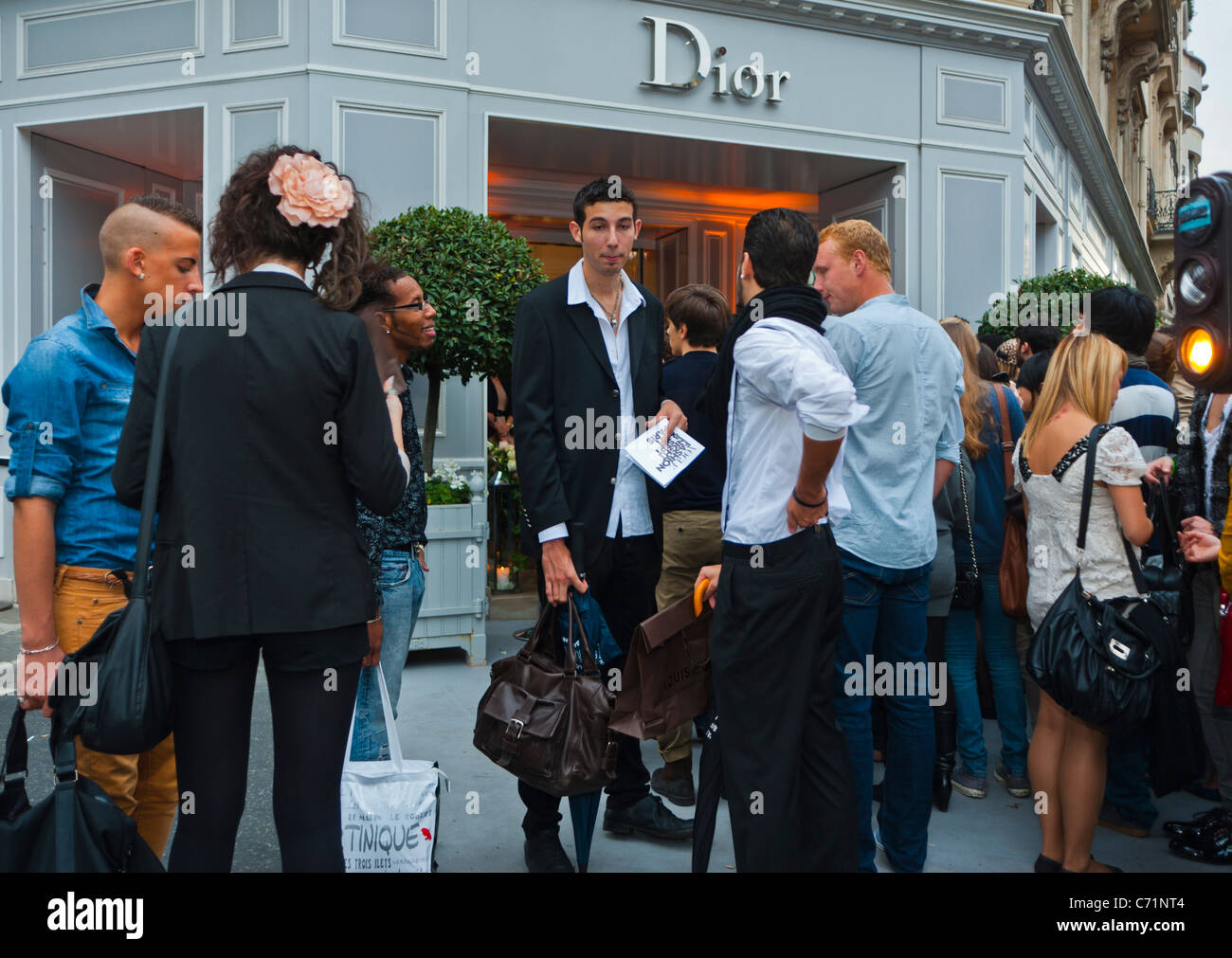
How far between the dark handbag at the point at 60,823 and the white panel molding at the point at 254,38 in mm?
6547

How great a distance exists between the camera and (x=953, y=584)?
370 cm

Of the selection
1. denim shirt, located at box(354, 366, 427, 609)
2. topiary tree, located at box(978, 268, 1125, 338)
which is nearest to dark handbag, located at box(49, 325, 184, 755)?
denim shirt, located at box(354, 366, 427, 609)

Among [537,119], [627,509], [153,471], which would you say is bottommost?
[627,509]

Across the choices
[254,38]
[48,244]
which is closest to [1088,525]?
[254,38]

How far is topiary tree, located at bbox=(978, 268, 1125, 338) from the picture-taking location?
8648 mm

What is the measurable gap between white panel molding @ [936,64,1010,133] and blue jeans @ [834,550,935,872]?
A: 801cm

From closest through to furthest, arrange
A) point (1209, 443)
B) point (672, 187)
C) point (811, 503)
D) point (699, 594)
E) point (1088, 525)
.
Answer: point (811, 503) < point (699, 594) < point (1088, 525) < point (1209, 443) < point (672, 187)

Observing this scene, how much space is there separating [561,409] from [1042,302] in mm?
7007

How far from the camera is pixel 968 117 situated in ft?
32.4

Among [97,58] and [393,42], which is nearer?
[393,42]

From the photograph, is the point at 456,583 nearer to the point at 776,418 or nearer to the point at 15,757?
the point at 776,418

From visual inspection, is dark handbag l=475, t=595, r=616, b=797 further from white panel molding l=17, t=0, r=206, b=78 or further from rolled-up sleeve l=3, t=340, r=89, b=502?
white panel molding l=17, t=0, r=206, b=78

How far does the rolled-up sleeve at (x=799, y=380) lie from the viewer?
7.76 feet

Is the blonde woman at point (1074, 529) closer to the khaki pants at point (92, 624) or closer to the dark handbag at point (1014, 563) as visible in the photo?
the dark handbag at point (1014, 563)
